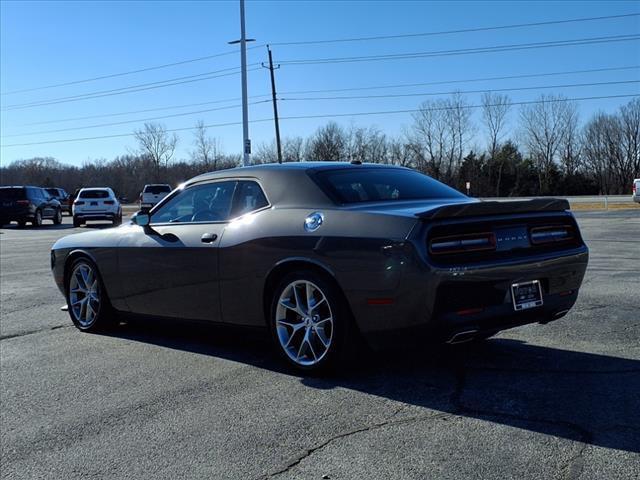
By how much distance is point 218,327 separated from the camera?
17.4 feet

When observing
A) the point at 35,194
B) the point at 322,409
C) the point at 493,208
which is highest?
the point at 35,194

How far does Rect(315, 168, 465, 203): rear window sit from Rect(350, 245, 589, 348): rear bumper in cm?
95

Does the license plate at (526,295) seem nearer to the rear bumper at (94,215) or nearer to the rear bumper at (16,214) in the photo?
the rear bumper at (94,215)

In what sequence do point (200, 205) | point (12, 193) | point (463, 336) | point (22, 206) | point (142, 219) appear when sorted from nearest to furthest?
point (463, 336)
point (200, 205)
point (142, 219)
point (22, 206)
point (12, 193)

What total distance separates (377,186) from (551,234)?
52.2 inches

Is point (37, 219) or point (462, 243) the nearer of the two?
point (462, 243)

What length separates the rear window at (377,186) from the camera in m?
4.90

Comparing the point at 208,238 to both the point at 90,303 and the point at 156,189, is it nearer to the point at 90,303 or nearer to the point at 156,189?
the point at 90,303

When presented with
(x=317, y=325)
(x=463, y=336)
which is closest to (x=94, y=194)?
(x=317, y=325)

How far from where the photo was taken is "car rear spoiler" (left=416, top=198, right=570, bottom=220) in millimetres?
4160

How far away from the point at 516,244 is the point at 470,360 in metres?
1.02

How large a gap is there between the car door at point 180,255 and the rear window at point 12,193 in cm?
2616

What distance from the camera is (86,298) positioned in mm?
6562

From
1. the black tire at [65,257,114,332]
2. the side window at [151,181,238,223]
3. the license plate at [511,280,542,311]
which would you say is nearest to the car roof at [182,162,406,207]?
the side window at [151,181,238,223]
